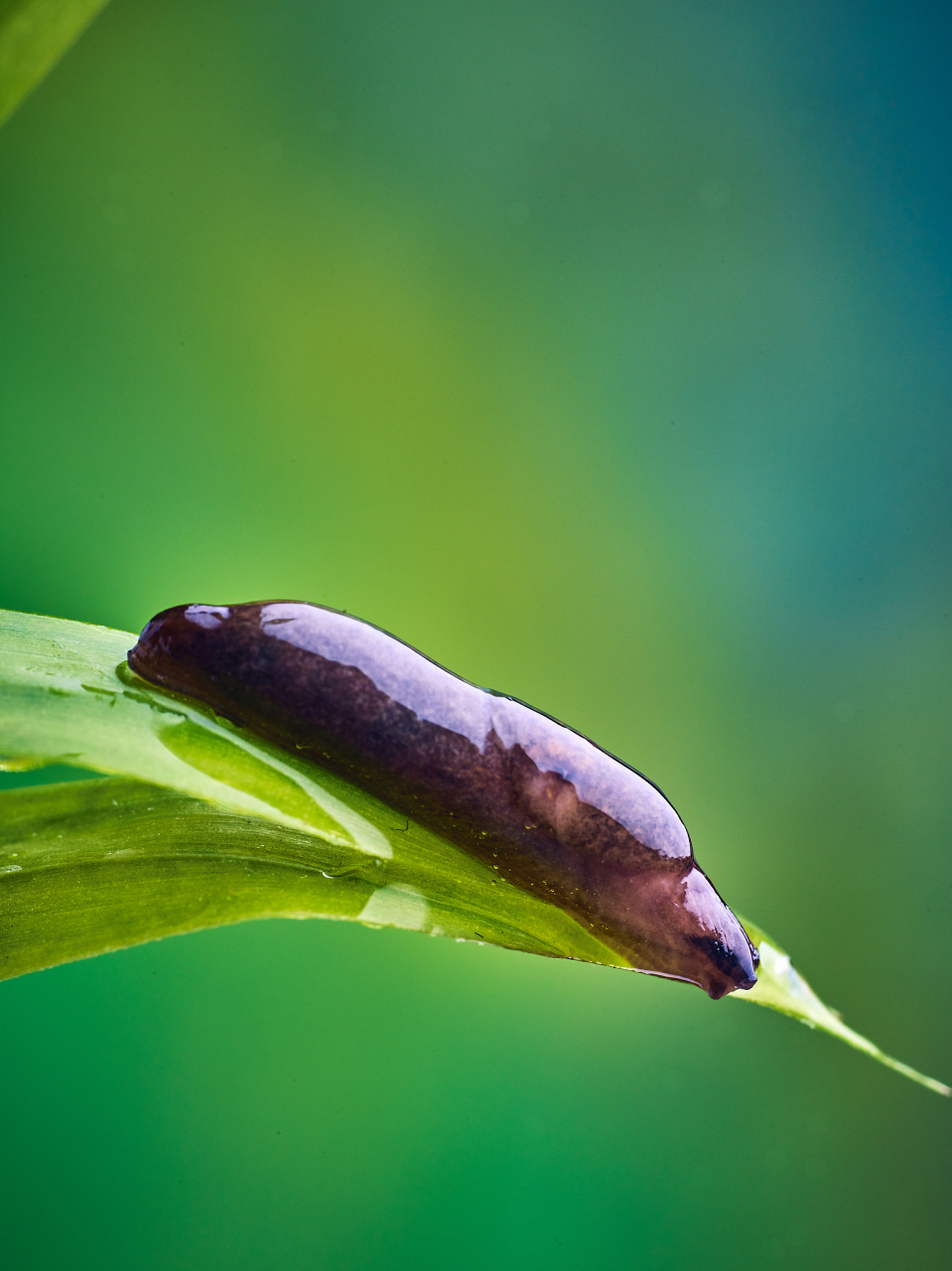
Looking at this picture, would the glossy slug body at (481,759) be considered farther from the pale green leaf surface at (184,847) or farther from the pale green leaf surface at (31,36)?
the pale green leaf surface at (31,36)

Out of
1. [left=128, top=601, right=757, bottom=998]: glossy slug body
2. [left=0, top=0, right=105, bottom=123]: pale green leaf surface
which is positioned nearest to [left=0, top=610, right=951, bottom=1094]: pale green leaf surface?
[left=128, top=601, right=757, bottom=998]: glossy slug body

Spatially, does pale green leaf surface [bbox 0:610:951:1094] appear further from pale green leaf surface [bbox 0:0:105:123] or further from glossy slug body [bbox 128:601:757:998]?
pale green leaf surface [bbox 0:0:105:123]

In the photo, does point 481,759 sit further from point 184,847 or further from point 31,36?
point 31,36

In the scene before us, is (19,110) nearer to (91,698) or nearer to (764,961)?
(91,698)

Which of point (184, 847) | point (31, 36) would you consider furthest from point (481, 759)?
point (31, 36)

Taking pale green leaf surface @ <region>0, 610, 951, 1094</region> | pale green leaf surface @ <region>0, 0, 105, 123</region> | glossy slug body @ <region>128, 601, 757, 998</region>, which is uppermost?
pale green leaf surface @ <region>0, 0, 105, 123</region>


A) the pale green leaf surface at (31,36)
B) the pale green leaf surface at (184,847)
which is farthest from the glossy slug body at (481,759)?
the pale green leaf surface at (31,36)
